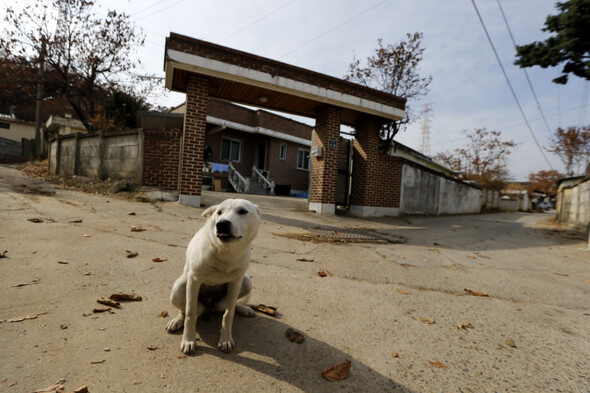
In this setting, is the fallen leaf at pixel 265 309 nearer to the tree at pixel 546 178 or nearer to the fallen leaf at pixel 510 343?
the fallen leaf at pixel 510 343

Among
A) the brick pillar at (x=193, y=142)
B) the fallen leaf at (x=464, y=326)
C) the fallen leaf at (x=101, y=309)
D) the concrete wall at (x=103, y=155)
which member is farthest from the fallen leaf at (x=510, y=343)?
the concrete wall at (x=103, y=155)

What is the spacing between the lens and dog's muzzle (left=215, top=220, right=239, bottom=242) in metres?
1.71

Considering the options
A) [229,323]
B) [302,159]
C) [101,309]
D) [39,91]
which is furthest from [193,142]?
[39,91]

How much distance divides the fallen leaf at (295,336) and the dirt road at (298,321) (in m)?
0.05

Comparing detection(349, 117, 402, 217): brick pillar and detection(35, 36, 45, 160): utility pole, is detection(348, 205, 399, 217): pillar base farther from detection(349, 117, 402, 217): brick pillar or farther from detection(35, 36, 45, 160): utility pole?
detection(35, 36, 45, 160): utility pole

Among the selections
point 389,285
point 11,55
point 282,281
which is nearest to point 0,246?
point 282,281

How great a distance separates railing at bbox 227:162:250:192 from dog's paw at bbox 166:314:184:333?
1699cm

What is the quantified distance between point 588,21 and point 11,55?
82.7 ft

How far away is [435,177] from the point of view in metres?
13.3

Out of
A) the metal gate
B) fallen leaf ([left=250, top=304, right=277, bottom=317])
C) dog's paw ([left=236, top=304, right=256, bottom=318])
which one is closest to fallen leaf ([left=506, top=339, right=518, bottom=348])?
fallen leaf ([left=250, top=304, right=277, bottom=317])

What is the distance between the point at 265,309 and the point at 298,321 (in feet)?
1.02

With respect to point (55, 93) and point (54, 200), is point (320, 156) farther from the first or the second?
point (55, 93)

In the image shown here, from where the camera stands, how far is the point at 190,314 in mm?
1833

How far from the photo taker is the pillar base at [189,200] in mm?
7422
